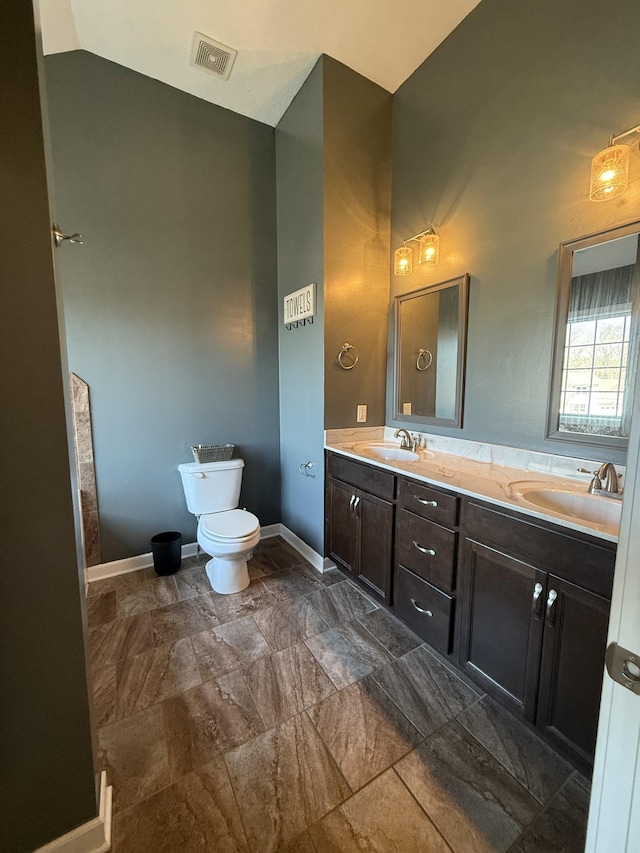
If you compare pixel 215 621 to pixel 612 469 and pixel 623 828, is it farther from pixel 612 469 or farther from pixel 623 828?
pixel 612 469

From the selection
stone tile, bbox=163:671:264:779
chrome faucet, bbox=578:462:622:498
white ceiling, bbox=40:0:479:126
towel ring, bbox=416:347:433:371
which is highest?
white ceiling, bbox=40:0:479:126

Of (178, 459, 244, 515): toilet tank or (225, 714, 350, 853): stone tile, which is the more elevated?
(178, 459, 244, 515): toilet tank

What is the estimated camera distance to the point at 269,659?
1687mm

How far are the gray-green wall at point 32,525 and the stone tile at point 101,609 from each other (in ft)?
3.66

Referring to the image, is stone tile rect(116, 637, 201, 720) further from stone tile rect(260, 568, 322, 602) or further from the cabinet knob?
the cabinet knob

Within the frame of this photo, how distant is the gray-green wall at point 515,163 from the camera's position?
1425 mm

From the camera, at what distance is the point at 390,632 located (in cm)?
187

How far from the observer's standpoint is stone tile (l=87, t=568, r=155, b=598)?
2.25 metres

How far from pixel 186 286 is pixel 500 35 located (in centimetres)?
226

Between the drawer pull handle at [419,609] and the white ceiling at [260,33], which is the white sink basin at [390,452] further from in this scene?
the white ceiling at [260,33]

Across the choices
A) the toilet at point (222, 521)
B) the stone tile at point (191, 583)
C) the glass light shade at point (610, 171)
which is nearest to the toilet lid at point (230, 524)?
the toilet at point (222, 521)

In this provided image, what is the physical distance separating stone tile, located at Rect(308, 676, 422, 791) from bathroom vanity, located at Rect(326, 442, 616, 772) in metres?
0.38

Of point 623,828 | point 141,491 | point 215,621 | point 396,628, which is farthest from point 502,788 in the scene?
point 141,491

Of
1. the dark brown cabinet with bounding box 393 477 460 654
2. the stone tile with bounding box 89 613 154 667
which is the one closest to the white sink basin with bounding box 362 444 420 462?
the dark brown cabinet with bounding box 393 477 460 654
